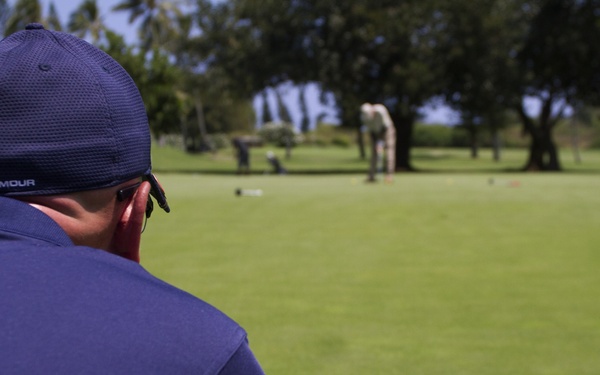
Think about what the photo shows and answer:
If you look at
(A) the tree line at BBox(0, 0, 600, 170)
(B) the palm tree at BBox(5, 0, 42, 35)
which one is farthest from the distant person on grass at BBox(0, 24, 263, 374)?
(B) the palm tree at BBox(5, 0, 42, 35)

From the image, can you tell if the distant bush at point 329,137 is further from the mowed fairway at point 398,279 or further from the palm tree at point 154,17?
the mowed fairway at point 398,279

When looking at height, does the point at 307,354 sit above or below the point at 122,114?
below

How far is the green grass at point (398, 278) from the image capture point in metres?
5.62

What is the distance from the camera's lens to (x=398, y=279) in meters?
7.88

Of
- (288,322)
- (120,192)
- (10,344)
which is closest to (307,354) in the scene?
(288,322)

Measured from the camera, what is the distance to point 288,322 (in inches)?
249

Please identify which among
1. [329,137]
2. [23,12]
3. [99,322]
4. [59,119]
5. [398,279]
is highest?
[23,12]

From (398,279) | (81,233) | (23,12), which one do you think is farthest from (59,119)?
(23,12)

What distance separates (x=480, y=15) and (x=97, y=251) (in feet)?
124

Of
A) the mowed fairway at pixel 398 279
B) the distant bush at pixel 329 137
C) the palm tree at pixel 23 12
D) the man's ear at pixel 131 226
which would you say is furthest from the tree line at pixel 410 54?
the distant bush at pixel 329 137

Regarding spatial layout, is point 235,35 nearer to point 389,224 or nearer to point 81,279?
point 389,224

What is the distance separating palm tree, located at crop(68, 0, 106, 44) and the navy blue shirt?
64446 millimetres

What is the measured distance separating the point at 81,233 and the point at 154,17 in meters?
72.1

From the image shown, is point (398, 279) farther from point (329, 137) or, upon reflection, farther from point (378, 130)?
point (329, 137)
